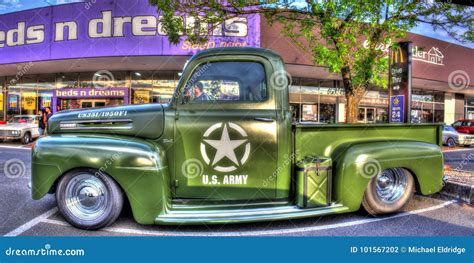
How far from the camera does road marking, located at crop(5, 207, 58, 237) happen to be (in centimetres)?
325

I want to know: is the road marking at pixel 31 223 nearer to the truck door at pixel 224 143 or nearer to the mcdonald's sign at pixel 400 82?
the truck door at pixel 224 143

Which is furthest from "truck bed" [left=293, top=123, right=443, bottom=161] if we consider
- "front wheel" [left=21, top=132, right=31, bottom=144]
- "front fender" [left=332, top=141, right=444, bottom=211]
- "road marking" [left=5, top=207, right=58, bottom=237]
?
"front wheel" [left=21, top=132, right=31, bottom=144]

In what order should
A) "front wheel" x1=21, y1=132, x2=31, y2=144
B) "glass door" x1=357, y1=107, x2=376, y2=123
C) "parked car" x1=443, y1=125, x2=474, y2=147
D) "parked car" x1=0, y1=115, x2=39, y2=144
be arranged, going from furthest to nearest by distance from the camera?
"glass door" x1=357, y1=107, x2=376, y2=123
"parked car" x1=443, y1=125, x2=474, y2=147
"front wheel" x1=21, y1=132, x2=31, y2=144
"parked car" x1=0, y1=115, x2=39, y2=144

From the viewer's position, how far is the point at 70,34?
13898mm

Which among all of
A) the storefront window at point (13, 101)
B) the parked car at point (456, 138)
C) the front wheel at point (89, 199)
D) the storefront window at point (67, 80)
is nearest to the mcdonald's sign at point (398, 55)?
the front wheel at point (89, 199)

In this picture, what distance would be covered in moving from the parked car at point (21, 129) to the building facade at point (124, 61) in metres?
2.23

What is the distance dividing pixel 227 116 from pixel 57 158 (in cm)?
197

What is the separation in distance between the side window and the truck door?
0.01 metres

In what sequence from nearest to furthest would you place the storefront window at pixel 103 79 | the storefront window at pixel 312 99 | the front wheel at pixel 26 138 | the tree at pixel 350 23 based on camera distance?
1. the tree at pixel 350 23
2. the front wheel at pixel 26 138
3. the storefront window at pixel 103 79
4. the storefront window at pixel 312 99

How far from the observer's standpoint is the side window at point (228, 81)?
3.54 metres

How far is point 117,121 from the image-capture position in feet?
12.0

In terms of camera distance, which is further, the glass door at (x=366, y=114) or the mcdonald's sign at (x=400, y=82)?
the glass door at (x=366, y=114)

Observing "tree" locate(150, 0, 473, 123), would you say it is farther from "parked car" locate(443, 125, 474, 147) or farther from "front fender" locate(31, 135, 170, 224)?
"parked car" locate(443, 125, 474, 147)

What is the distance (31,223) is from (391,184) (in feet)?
15.1
